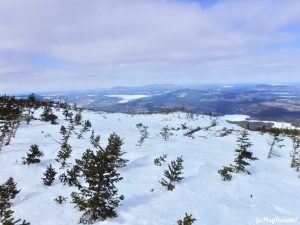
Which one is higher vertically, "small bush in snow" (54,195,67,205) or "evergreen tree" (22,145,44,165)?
"evergreen tree" (22,145,44,165)

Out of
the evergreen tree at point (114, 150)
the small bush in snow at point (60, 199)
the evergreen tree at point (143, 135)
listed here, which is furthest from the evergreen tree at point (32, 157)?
the evergreen tree at point (143, 135)

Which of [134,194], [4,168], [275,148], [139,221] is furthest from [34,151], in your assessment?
[275,148]

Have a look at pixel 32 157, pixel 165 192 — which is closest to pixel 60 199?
A: pixel 165 192

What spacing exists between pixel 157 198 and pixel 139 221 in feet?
14.3

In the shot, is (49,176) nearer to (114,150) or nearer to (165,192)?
(114,150)

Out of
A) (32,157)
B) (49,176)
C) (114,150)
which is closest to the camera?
(114,150)

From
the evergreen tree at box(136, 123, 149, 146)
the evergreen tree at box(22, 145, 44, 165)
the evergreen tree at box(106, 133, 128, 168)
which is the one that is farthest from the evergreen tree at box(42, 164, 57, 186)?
the evergreen tree at box(136, 123, 149, 146)

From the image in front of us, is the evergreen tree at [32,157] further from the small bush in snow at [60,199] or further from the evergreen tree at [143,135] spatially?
the evergreen tree at [143,135]

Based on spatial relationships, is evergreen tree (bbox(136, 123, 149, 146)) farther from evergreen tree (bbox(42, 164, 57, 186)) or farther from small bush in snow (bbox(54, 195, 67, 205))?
small bush in snow (bbox(54, 195, 67, 205))

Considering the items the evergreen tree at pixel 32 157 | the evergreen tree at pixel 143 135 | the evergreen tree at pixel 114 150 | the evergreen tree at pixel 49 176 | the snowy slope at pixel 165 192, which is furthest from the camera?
the evergreen tree at pixel 143 135

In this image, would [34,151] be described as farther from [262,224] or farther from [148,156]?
[262,224]

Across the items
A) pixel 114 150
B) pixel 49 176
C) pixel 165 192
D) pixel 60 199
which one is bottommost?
pixel 165 192

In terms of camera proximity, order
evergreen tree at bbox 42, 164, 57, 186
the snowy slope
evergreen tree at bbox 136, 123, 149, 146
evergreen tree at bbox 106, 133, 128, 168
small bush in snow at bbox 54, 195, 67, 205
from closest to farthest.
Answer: the snowy slope < evergreen tree at bbox 106, 133, 128, 168 < small bush in snow at bbox 54, 195, 67, 205 < evergreen tree at bbox 42, 164, 57, 186 < evergreen tree at bbox 136, 123, 149, 146

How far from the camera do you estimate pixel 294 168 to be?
41281 mm
